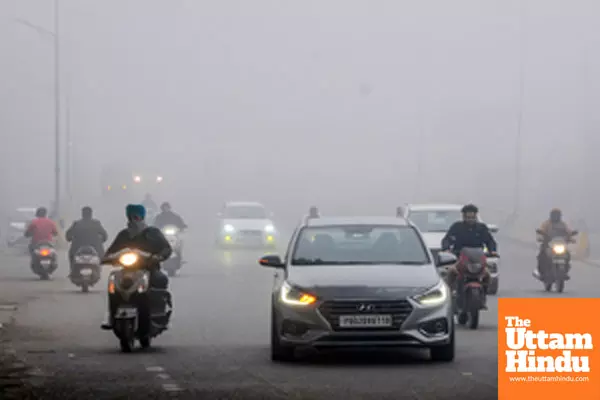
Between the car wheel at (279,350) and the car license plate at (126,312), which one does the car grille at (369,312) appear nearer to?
the car wheel at (279,350)

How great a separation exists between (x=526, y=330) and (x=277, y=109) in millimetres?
165747

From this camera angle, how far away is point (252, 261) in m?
41.3

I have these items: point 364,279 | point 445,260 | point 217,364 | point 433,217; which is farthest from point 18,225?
point 364,279

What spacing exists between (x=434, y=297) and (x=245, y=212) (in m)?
37.1

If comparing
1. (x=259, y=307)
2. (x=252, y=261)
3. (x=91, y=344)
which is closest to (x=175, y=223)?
(x=252, y=261)

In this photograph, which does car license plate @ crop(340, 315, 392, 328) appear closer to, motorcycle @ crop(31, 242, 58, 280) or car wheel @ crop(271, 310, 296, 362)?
car wheel @ crop(271, 310, 296, 362)

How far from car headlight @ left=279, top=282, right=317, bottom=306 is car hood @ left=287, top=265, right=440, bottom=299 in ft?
0.21

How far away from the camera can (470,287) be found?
19.6 m

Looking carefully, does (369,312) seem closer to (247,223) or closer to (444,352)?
(444,352)

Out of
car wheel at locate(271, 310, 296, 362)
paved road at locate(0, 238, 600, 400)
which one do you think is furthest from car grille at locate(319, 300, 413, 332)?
car wheel at locate(271, 310, 296, 362)

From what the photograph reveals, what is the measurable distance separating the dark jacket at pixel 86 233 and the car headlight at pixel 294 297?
1393 centimetres

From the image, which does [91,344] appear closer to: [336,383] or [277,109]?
[336,383]

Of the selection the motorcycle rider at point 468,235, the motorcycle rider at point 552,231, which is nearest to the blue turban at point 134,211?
the motorcycle rider at point 468,235

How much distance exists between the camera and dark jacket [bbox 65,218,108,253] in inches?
1132
